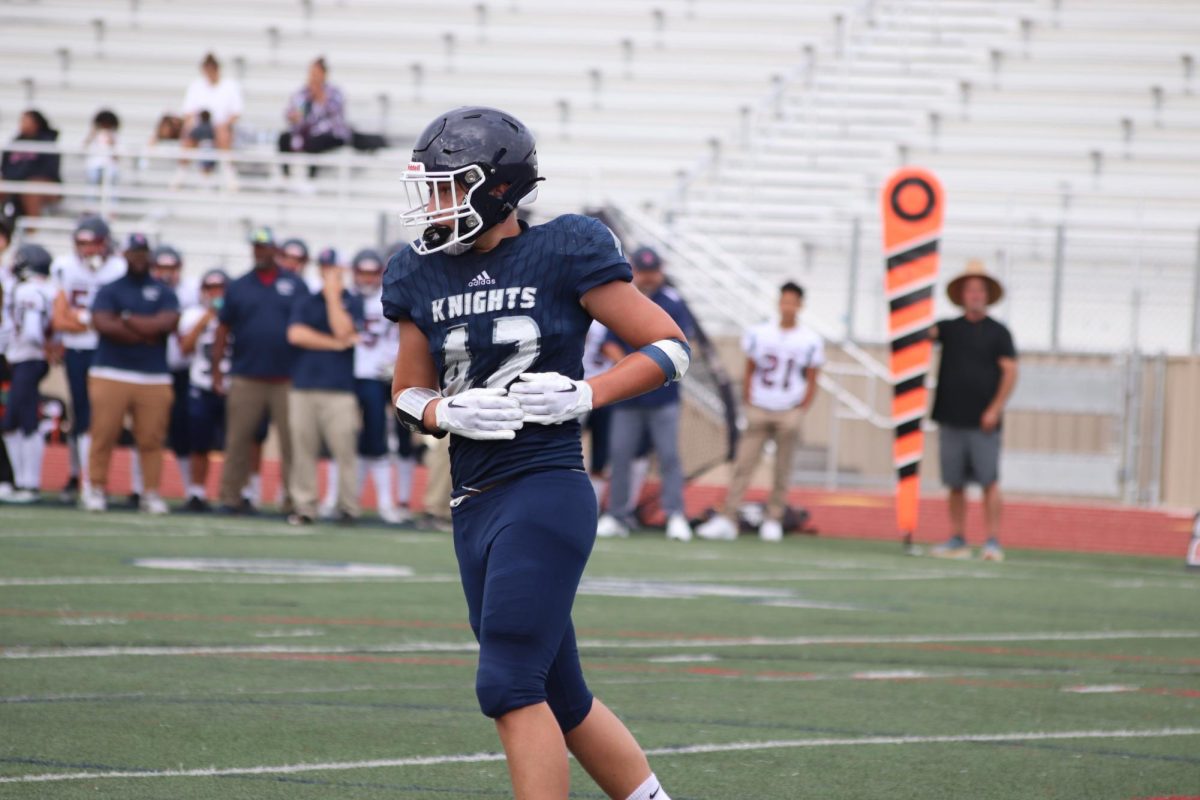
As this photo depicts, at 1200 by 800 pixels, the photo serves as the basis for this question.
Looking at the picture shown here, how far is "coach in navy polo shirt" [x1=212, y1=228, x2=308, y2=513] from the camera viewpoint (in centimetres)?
1470

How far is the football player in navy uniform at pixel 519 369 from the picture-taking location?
Result: 4.26 m

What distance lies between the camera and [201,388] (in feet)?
51.3

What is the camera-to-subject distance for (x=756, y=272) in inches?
826

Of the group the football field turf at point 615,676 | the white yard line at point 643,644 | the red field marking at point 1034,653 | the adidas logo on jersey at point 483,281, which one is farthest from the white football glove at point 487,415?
the red field marking at point 1034,653

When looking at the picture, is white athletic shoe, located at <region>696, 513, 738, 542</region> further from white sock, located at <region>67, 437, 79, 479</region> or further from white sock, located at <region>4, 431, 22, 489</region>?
white sock, located at <region>4, 431, 22, 489</region>

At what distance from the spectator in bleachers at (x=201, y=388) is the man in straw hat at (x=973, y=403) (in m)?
5.64

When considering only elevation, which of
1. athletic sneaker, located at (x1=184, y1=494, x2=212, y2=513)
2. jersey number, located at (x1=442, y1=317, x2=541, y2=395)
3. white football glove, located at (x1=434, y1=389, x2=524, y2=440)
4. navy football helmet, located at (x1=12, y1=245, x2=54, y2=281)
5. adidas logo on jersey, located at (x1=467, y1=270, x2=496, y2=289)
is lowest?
athletic sneaker, located at (x1=184, y1=494, x2=212, y2=513)

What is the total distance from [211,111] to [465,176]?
19.5 metres

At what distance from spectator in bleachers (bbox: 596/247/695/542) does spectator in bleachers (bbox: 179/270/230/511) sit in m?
3.15

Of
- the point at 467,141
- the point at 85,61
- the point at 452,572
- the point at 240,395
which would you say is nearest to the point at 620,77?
the point at 85,61

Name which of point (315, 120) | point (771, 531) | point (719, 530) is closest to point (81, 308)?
point (719, 530)

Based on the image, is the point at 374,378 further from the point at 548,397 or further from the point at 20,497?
the point at 548,397

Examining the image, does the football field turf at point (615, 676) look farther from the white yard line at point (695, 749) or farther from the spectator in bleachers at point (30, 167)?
the spectator in bleachers at point (30, 167)

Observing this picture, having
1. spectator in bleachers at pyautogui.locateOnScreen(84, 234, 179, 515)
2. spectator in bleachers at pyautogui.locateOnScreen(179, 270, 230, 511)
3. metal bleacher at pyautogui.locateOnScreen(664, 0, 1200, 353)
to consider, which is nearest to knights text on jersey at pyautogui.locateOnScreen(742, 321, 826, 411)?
metal bleacher at pyautogui.locateOnScreen(664, 0, 1200, 353)
